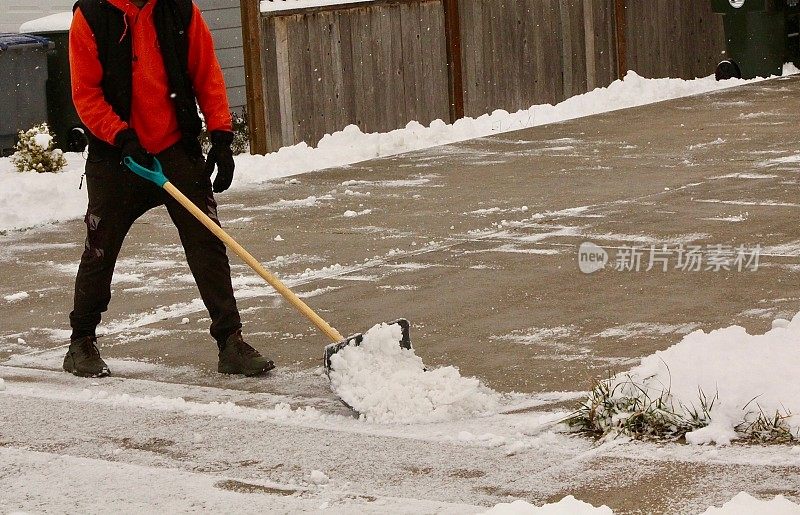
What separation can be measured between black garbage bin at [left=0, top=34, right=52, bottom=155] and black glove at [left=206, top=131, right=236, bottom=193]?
844 cm

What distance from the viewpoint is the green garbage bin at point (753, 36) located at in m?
18.8

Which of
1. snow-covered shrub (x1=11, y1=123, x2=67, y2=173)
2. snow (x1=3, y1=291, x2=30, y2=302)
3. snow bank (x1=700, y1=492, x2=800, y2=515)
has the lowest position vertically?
snow bank (x1=700, y1=492, x2=800, y2=515)

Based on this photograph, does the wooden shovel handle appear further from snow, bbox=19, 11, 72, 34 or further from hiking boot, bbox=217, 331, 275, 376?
snow, bbox=19, 11, 72, 34

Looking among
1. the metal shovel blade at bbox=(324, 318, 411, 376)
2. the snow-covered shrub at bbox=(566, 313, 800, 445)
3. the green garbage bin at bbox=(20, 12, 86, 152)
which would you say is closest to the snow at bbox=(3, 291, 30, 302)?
the metal shovel blade at bbox=(324, 318, 411, 376)

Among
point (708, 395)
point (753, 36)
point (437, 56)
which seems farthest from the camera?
point (753, 36)

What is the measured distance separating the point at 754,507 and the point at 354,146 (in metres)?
10.4

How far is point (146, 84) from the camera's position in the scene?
666 centimetres

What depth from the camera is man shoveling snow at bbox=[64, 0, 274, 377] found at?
6.59 meters

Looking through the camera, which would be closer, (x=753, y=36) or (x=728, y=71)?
(x=753, y=36)

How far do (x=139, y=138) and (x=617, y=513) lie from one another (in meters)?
3.05

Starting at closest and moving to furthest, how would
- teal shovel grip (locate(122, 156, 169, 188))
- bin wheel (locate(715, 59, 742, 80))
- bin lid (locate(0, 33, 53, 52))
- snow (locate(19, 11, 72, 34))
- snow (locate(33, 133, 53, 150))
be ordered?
teal shovel grip (locate(122, 156, 169, 188)), snow (locate(33, 133, 53, 150)), bin lid (locate(0, 33, 53, 52)), snow (locate(19, 11, 72, 34)), bin wheel (locate(715, 59, 742, 80))

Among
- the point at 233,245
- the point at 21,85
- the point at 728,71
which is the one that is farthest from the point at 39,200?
the point at 728,71

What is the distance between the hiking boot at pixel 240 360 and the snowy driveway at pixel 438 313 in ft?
0.22

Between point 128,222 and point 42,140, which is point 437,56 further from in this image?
point 128,222
